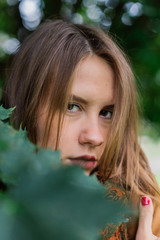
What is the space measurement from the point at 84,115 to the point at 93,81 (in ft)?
0.41

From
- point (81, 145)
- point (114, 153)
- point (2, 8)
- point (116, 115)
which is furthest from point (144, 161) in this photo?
point (2, 8)

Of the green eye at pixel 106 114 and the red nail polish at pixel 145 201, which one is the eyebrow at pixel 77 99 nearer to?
the green eye at pixel 106 114

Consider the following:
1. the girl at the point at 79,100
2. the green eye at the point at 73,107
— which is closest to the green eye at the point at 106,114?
the girl at the point at 79,100

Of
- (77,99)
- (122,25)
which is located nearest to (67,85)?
(77,99)

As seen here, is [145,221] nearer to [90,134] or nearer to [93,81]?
[90,134]

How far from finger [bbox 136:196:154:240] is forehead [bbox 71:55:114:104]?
41 cm

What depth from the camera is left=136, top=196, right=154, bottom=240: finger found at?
1.00 metres

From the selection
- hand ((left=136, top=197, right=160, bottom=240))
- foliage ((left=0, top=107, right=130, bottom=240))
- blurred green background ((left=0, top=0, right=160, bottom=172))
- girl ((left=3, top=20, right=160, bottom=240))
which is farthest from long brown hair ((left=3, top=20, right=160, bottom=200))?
foliage ((left=0, top=107, right=130, bottom=240))

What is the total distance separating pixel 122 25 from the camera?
6.11ft

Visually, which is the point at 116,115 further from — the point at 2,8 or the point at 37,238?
the point at 2,8

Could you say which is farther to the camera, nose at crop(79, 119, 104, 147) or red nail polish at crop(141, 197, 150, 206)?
red nail polish at crop(141, 197, 150, 206)

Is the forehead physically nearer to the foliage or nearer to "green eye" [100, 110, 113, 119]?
"green eye" [100, 110, 113, 119]

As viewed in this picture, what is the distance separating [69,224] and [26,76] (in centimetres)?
97

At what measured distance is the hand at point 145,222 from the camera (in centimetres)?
100
